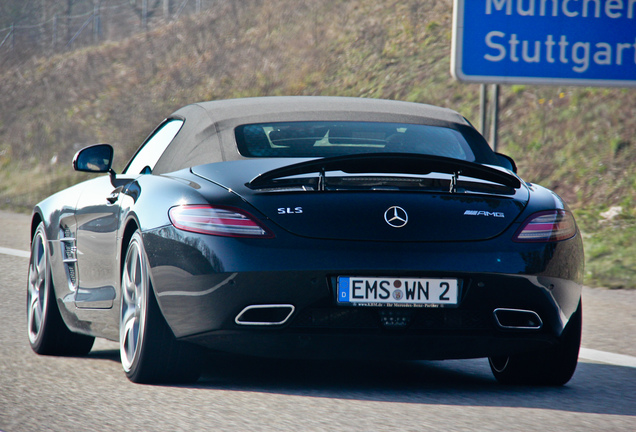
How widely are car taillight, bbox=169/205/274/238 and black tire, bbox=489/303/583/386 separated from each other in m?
1.44

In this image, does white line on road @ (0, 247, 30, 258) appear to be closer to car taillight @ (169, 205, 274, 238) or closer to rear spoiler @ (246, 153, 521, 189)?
car taillight @ (169, 205, 274, 238)

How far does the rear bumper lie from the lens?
457 centimetres

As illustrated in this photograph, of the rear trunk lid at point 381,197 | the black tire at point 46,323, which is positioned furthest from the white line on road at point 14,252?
the rear trunk lid at point 381,197

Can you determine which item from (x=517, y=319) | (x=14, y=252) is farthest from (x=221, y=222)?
(x=14, y=252)

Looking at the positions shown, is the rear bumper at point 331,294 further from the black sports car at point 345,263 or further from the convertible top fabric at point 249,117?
the convertible top fabric at point 249,117

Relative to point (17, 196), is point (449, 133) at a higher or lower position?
higher

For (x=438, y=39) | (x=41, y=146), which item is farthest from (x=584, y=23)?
(x=41, y=146)

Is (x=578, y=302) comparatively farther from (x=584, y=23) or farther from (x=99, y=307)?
(x=584, y=23)

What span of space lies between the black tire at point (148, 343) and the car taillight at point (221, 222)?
0.33 meters

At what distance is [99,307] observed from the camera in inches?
223

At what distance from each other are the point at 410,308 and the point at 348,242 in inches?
14.8

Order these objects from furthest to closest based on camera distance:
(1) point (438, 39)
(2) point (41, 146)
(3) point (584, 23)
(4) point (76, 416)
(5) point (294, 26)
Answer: (5) point (294, 26) → (2) point (41, 146) → (1) point (438, 39) → (3) point (584, 23) → (4) point (76, 416)

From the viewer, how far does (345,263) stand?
4.55 metres

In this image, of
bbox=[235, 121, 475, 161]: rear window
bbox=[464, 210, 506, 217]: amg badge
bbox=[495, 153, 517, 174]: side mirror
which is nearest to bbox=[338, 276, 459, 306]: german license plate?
bbox=[464, 210, 506, 217]: amg badge
